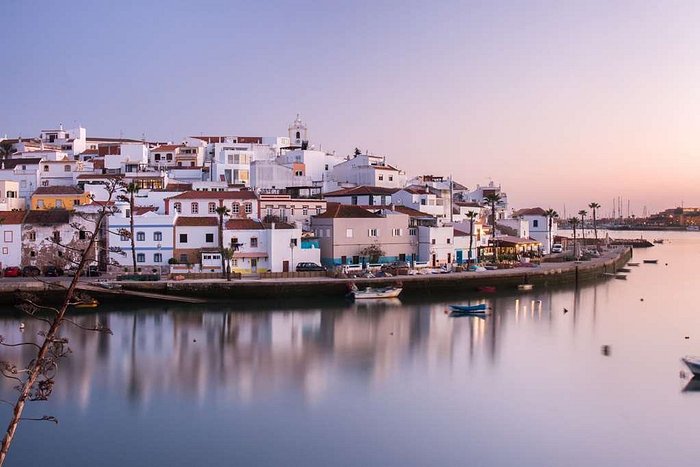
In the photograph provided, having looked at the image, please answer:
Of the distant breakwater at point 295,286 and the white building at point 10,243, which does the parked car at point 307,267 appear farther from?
the white building at point 10,243

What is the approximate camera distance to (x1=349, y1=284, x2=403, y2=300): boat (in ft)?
104

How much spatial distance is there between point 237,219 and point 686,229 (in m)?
188

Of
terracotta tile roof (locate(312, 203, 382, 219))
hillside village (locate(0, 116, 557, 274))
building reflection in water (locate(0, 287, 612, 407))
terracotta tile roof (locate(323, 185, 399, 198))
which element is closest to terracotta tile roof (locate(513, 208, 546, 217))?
hillside village (locate(0, 116, 557, 274))

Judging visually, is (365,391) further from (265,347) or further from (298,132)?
(298,132)

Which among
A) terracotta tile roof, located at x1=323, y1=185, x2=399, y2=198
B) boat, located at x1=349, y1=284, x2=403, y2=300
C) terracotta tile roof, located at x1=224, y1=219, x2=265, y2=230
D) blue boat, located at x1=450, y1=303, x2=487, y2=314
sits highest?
terracotta tile roof, located at x1=323, y1=185, x2=399, y2=198

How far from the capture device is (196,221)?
35.5 meters

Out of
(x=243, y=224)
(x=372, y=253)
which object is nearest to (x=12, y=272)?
(x=243, y=224)

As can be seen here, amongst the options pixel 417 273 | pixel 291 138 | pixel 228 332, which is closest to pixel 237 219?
pixel 417 273

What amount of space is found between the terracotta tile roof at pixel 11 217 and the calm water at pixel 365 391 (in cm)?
989

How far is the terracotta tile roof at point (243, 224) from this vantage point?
115 ft

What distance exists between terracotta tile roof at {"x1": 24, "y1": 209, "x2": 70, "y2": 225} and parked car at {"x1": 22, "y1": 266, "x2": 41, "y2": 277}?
2481 millimetres

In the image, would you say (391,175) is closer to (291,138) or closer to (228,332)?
(291,138)

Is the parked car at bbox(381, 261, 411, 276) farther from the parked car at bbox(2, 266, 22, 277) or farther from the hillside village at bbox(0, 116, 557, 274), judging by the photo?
the parked car at bbox(2, 266, 22, 277)

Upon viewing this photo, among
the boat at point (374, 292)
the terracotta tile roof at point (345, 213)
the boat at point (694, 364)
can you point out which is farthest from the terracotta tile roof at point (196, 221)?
the boat at point (694, 364)
